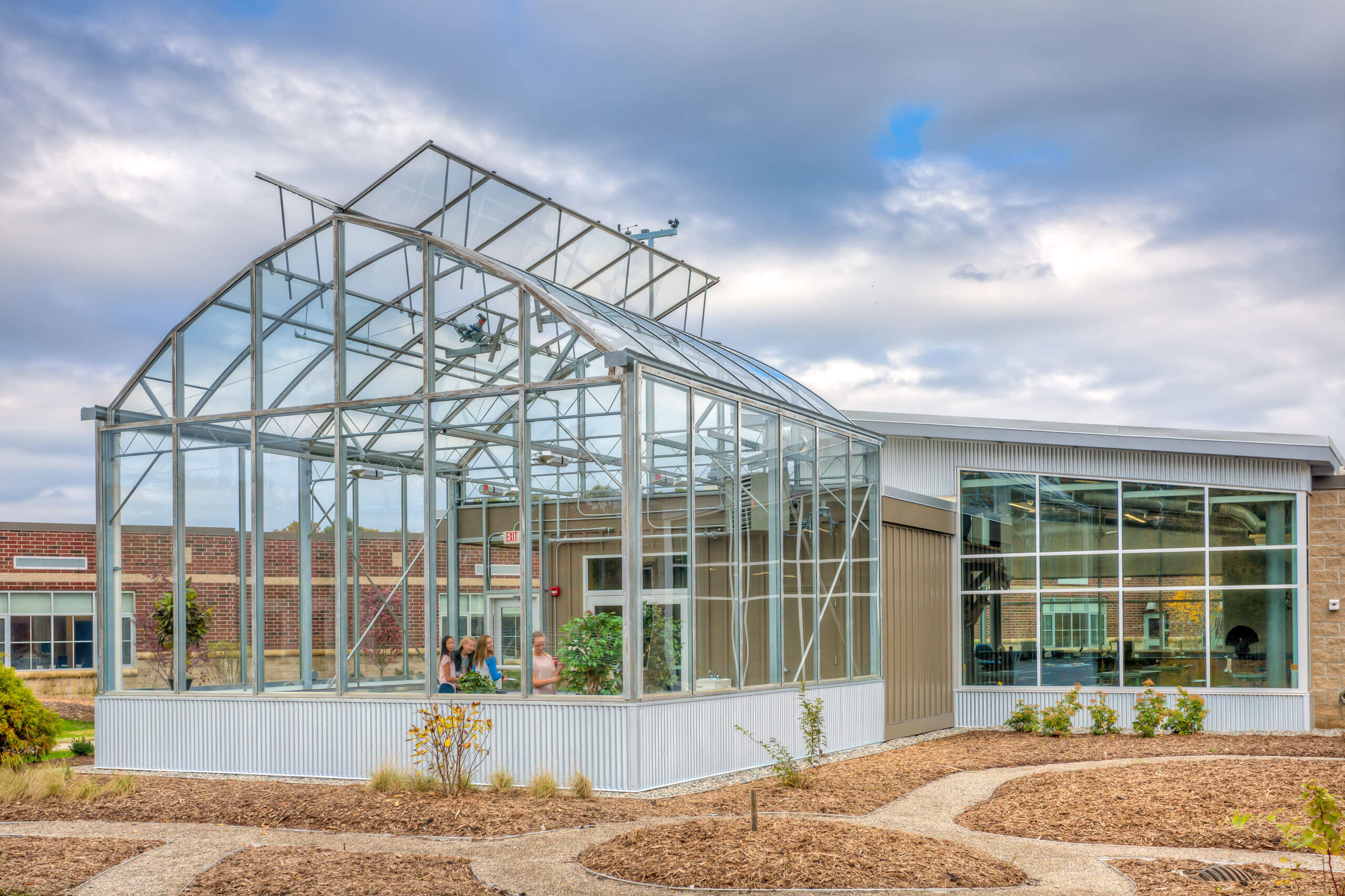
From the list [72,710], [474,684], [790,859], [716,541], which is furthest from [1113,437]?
[72,710]

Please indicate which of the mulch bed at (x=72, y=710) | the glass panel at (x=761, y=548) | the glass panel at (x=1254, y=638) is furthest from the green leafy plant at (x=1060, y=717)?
the mulch bed at (x=72, y=710)

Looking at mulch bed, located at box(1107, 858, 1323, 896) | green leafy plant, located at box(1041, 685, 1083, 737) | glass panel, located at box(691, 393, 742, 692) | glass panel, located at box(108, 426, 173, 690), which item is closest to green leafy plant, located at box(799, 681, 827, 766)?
glass panel, located at box(691, 393, 742, 692)

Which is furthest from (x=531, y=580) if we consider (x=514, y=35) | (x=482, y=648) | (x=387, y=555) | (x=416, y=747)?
(x=514, y=35)

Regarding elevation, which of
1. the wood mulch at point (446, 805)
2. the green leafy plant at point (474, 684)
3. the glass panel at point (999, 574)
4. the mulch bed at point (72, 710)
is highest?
the glass panel at point (999, 574)

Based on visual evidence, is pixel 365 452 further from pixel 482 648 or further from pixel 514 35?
pixel 514 35

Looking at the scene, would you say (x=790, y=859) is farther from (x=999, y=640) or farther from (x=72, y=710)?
(x=72, y=710)

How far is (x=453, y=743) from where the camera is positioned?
1209 centimetres

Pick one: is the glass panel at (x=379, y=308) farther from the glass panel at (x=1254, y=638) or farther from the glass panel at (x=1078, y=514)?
the glass panel at (x=1254, y=638)

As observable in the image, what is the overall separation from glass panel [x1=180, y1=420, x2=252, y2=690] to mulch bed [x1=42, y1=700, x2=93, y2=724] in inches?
358

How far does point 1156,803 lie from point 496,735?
240 inches

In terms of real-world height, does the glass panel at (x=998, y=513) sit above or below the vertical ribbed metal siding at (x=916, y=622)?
above

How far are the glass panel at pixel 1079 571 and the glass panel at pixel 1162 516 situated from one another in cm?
40

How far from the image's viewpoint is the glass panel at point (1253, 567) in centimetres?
1786

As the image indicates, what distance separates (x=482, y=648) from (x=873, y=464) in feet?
20.4
